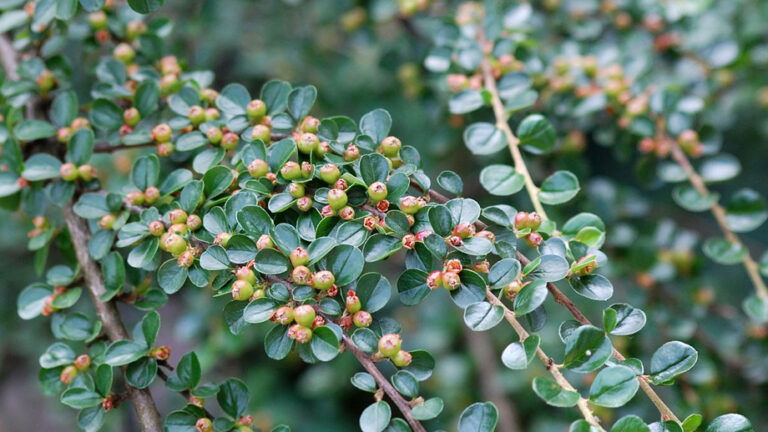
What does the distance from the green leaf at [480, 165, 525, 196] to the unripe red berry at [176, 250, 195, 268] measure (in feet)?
1.40

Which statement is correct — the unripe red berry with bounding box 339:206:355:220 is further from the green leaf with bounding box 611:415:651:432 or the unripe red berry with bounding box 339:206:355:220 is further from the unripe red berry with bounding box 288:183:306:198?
the green leaf with bounding box 611:415:651:432

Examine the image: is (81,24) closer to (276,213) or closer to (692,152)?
(276,213)

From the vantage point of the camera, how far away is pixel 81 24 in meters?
1.20

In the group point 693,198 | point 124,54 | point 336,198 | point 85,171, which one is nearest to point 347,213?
point 336,198

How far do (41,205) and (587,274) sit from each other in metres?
0.81

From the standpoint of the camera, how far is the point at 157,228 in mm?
854

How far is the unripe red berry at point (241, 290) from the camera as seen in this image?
77cm

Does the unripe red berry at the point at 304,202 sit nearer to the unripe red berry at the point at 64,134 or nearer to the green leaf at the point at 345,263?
the green leaf at the point at 345,263

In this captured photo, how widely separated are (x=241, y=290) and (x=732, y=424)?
1.86 feet

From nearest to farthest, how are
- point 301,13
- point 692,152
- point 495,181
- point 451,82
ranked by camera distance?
point 495,181, point 451,82, point 692,152, point 301,13

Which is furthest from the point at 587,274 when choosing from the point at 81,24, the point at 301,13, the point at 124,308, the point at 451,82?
the point at 124,308

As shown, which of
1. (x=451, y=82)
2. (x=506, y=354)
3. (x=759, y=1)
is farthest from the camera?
(x=759, y=1)

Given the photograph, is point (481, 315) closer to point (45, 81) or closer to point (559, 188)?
point (559, 188)

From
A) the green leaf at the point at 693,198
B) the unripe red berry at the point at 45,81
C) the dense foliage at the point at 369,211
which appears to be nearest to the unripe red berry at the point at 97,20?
the dense foliage at the point at 369,211
